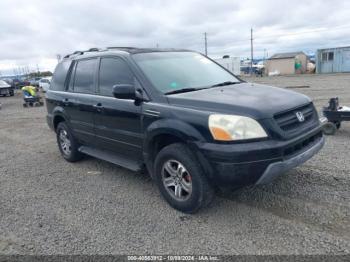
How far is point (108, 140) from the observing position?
14.6 feet

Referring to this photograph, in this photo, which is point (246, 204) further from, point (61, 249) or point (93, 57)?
point (93, 57)

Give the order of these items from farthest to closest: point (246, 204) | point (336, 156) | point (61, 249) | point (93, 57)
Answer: point (336, 156) → point (93, 57) → point (246, 204) → point (61, 249)

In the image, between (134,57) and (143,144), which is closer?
(143,144)

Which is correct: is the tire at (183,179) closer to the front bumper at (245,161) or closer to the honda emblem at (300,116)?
the front bumper at (245,161)

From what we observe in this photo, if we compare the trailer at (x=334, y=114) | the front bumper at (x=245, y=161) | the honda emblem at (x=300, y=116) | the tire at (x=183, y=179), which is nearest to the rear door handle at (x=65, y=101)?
the tire at (x=183, y=179)

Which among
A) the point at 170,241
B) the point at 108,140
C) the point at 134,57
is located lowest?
the point at 170,241

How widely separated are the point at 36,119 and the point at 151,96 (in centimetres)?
948

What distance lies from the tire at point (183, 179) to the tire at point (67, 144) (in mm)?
2323

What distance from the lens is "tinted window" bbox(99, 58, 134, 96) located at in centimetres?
402

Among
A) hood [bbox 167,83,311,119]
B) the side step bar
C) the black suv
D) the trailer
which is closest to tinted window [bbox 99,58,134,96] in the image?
the black suv

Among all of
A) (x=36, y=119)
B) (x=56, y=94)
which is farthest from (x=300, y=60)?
(x=56, y=94)

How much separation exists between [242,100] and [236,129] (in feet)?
1.50

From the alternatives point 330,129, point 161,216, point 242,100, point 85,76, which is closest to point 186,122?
point 242,100

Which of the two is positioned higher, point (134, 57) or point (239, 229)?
point (134, 57)
